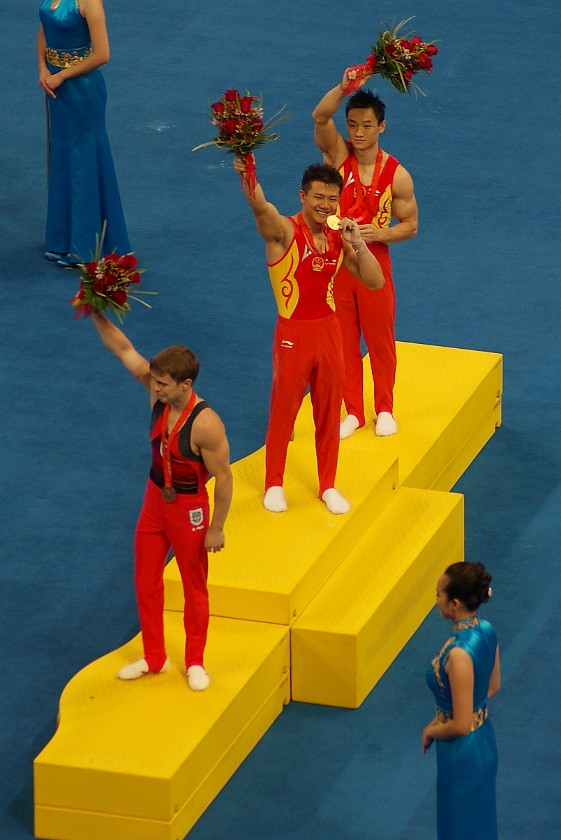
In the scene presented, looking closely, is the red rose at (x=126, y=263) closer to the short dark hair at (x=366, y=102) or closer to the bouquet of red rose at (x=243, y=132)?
the bouquet of red rose at (x=243, y=132)

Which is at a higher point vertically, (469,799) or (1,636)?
(469,799)

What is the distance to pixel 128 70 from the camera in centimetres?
1407

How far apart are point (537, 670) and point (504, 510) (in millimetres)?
1384

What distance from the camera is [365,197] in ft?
27.2

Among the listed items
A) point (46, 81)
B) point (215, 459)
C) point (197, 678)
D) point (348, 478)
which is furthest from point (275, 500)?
point (46, 81)

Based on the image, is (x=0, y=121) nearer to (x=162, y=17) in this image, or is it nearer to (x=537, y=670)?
(x=162, y=17)

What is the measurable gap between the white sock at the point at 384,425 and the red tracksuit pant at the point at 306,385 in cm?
87

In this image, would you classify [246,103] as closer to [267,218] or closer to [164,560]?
[267,218]

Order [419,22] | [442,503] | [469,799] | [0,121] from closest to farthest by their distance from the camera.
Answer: [469,799] → [442,503] → [0,121] → [419,22]

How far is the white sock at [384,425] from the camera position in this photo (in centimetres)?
870

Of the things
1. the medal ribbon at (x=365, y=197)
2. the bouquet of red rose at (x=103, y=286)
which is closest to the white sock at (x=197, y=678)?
the bouquet of red rose at (x=103, y=286)

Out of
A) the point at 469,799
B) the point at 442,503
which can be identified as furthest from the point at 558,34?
the point at 469,799

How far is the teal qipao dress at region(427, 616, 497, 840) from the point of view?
5.88 metres

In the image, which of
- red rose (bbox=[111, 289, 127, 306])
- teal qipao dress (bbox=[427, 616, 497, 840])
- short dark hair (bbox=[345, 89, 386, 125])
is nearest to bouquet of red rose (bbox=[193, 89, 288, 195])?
red rose (bbox=[111, 289, 127, 306])
